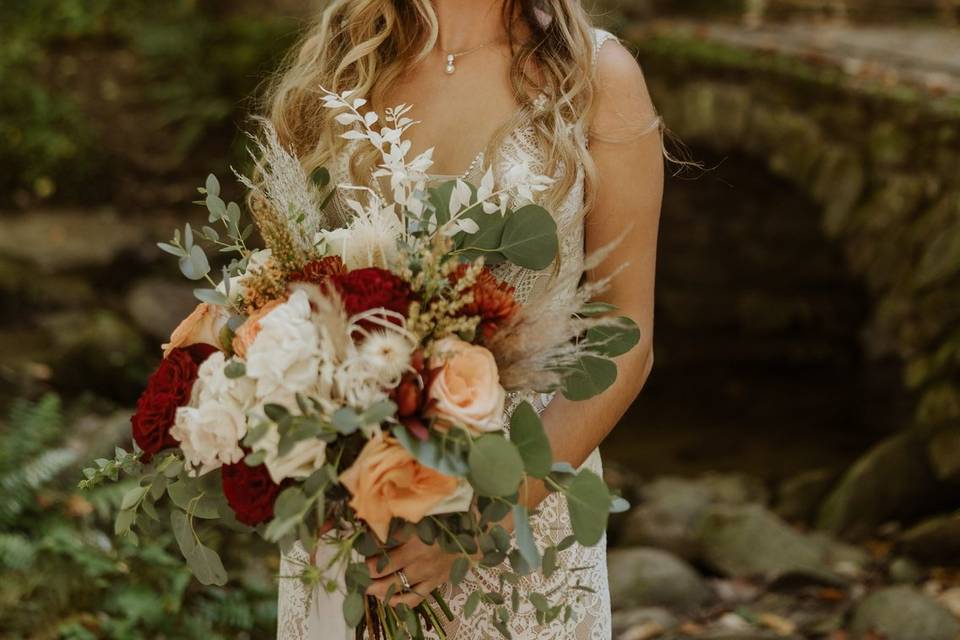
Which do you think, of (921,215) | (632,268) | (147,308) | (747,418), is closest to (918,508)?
(921,215)

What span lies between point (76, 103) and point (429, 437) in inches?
370

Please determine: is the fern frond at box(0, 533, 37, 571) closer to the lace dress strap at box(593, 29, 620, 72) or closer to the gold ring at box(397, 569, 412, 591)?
A: the gold ring at box(397, 569, 412, 591)

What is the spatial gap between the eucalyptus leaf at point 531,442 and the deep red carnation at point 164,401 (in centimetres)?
45

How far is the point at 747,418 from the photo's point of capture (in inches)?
361

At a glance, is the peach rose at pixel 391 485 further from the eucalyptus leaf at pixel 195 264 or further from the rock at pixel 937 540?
the rock at pixel 937 540

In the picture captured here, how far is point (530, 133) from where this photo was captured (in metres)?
2.03

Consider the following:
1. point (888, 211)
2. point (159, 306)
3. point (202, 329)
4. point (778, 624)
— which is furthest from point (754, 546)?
point (159, 306)

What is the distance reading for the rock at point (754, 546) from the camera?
516cm

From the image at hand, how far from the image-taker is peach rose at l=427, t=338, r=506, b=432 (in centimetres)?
138

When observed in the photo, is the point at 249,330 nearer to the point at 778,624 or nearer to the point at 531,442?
the point at 531,442

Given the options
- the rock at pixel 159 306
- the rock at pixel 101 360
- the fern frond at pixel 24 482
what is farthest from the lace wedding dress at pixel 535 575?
the rock at pixel 159 306

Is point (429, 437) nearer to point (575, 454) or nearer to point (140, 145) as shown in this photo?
point (575, 454)

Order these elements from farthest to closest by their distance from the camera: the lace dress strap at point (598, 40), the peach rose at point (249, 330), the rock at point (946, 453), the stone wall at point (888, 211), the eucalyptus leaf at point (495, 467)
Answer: the stone wall at point (888, 211) → the rock at point (946, 453) → the lace dress strap at point (598, 40) → the peach rose at point (249, 330) → the eucalyptus leaf at point (495, 467)

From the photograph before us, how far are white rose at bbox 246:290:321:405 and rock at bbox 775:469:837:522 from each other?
5716mm
